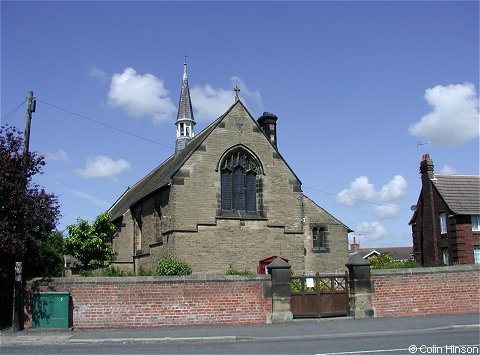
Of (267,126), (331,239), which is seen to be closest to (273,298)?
(331,239)

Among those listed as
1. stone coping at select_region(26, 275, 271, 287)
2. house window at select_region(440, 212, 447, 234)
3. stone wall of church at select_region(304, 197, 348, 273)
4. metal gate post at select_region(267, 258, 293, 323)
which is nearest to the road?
stone coping at select_region(26, 275, 271, 287)

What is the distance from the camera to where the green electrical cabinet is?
17219mm

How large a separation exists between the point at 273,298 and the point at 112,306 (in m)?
5.55

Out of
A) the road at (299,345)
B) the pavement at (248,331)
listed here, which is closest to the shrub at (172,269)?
the pavement at (248,331)

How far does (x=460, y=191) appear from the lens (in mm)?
38125

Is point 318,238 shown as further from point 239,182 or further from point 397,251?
point 397,251

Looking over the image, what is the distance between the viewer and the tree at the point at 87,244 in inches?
1264

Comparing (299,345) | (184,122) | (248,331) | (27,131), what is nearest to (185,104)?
(184,122)

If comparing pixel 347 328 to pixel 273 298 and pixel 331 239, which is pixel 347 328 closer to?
pixel 273 298

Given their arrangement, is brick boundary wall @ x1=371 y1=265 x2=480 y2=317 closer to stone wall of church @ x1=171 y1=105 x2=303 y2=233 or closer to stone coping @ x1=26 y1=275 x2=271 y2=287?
stone coping @ x1=26 y1=275 x2=271 y2=287

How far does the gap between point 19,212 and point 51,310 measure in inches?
132

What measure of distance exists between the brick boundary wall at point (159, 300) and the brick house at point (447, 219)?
22055mm

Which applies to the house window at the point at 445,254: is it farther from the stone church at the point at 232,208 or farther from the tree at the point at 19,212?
the tree at the point at 19,212

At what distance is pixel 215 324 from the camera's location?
18.1 m
